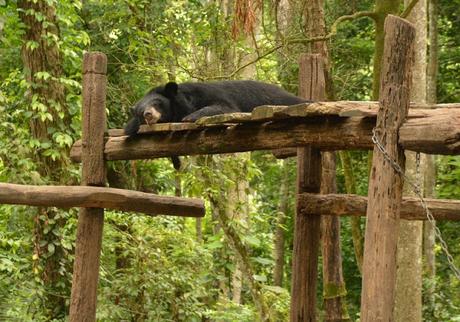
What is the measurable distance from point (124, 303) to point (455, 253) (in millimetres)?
4819

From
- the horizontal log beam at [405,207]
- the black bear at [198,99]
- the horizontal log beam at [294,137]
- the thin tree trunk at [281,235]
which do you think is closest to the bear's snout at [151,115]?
the black bear at [198,99]

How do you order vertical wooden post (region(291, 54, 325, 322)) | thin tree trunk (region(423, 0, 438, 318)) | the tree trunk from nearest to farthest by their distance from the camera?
vertical wooden post (region(291, 54, 325, 322)) → the tree trunk → thin tree trunk (region(423, 0, 438, 318))

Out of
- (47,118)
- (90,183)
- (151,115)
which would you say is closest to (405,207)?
(151,115)

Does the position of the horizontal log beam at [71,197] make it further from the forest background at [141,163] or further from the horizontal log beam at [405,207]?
the forest background at [141,163]

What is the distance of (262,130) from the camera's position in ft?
16.1

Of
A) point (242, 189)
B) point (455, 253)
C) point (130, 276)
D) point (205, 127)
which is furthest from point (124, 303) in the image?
point (455, 253)

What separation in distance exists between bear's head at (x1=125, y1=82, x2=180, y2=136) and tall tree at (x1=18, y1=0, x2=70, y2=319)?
231 centimetres

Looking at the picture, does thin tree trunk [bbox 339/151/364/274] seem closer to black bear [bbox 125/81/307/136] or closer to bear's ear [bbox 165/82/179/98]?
black bear [bbox 125/81/307/136]

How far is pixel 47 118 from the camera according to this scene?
27.3 feet

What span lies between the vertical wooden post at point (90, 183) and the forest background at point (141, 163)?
5.19ft

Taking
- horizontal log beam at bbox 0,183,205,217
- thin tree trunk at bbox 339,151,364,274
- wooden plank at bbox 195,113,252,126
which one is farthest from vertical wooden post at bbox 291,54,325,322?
thin tree trunk at bbox 339,151,364,274

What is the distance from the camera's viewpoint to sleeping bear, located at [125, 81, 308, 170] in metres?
6.02

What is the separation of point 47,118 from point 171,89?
8.54ft

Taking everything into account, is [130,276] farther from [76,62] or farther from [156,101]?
[156,101]
